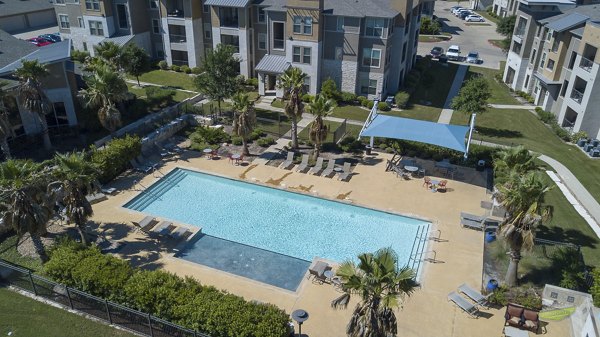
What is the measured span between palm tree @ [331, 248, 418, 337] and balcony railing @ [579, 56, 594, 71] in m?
38.2

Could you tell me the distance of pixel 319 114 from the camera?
34.1 m

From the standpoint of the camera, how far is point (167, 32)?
56.8m

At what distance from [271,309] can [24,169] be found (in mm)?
13769

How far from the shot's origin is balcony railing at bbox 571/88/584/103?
4246 centimetres

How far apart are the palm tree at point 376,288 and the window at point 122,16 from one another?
53617mm

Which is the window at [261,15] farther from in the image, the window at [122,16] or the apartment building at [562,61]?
the apartment building at [562,61]

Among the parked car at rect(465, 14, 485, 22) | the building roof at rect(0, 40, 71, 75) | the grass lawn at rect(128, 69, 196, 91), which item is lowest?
the grass lawn at rect(128, 69, 196, 91)

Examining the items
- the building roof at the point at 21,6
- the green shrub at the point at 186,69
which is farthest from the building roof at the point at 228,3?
the building roof at the point at 21,6

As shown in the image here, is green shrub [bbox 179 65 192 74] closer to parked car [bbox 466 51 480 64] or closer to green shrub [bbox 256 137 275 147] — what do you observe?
green shrub [bbox 256 137 275 147]

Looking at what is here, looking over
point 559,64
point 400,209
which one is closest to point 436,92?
point 559,64

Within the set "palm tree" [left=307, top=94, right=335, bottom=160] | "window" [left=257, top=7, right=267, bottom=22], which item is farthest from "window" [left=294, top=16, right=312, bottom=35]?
"palm tree" [left=307, top=94, right=335, bottom=160]

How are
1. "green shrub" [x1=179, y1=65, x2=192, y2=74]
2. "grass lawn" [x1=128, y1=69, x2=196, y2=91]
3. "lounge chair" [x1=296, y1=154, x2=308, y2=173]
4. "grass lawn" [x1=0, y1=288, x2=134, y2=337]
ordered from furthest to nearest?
1. "green shrub" [x1=179, y1=65, x2=192, y2=74]
2. "grass lawn" [x1=128, y1=69, x2=196, y2=91]
3. "lounge chair" [x1=296, y1=154, x2=308, y2=173]
4. "grass lawn" [x1=0, y1=288, x2=134, y2=337]

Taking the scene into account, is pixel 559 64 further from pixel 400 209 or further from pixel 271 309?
pixel 271 309

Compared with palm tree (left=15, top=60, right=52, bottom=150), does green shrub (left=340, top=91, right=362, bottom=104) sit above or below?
below
